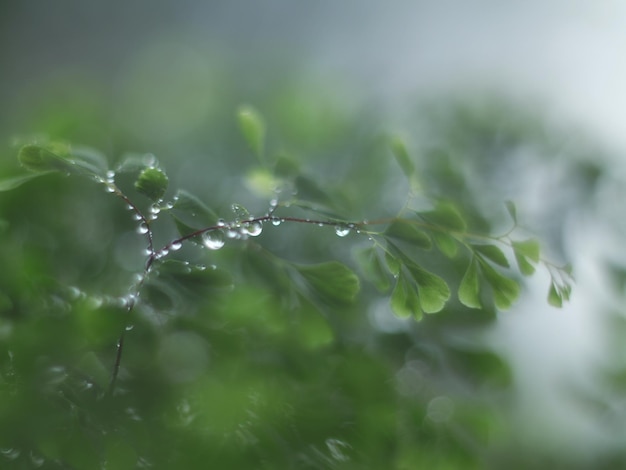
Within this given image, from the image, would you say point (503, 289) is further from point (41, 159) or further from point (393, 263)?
point (41, 159)

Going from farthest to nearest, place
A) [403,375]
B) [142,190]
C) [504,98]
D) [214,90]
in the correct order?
1. [214,90]
2. [504,98]
3. [403,375]
4. [142,190]

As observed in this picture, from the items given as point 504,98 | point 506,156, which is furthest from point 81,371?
point 504,98

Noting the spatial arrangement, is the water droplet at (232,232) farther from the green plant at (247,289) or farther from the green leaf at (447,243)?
the green leaf at (447,243)

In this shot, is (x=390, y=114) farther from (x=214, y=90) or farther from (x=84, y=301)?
(x=84, y=301)

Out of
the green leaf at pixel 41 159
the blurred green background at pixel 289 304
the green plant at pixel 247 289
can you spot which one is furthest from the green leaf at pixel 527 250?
the green leaf at pixel 41 159

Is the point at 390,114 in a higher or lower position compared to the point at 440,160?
lower

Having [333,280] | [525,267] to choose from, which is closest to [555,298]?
[525,267]

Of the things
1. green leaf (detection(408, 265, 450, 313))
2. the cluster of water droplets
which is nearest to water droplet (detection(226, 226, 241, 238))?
the cluster of water droplets

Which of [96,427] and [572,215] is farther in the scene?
[572,215]
